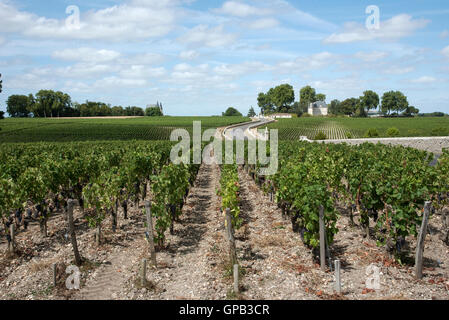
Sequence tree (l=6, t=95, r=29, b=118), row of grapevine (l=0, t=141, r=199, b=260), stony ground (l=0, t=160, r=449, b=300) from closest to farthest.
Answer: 1. stony ground (l=0, t=160, r=449, b=300)
2. row of grapevine (l=0, t=141, r=199, b=260)
3. tree (l=6, t=95, r=29, b=118)

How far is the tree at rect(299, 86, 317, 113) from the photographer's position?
6358 inches

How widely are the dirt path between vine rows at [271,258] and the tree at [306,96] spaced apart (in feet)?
517

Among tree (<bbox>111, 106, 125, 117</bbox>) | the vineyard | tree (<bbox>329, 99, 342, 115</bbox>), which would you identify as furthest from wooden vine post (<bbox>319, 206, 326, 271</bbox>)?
tree (<bbox>329, 99, 342, 115</bbox>)

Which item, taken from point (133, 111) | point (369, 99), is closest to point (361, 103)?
point (369, 99)

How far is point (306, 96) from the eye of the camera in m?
162

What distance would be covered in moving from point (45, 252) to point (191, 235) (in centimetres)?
392

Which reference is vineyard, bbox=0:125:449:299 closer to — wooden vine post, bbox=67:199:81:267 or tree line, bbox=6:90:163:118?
Result: wooden vine post, bbox=67:199:81:267

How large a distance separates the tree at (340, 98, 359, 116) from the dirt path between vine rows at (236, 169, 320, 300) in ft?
478

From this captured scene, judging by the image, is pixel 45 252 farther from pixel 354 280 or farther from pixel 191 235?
pixel 354 280

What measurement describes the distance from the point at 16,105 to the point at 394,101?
146325 millimetres

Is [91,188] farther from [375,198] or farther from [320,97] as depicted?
[320,97]

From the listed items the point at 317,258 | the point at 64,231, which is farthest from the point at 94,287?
the point at 317,258
